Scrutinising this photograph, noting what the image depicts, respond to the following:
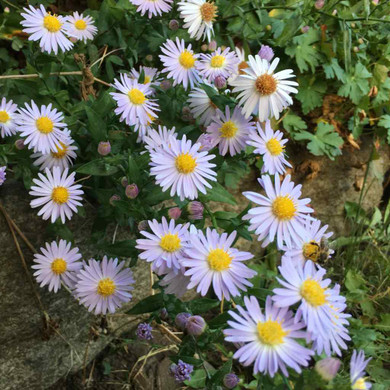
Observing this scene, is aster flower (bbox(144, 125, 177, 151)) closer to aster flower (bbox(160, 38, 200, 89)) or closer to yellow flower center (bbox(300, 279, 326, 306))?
aster flower (bbox(160, 38, 200, 89))

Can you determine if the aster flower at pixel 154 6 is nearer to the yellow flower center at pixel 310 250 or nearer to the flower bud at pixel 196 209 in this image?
the flower bud at pixel 196 209

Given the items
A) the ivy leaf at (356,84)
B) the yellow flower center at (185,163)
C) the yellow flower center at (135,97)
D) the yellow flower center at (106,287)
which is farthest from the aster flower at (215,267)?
the ivy leaf at (356,84)

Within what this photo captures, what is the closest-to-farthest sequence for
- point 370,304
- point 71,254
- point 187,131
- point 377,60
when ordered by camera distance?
point 71,254, point 187,131, point 370,304, point 377,60

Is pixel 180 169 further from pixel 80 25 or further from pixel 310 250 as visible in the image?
pixel 80 25

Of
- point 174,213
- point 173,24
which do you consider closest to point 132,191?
point 174,213

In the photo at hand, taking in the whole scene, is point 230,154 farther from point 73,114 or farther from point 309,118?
point 309,118

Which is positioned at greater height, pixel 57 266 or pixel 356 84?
pixel 356 84

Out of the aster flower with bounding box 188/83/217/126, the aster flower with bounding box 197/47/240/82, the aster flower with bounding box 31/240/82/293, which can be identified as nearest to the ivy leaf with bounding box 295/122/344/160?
the aster flower with bounding box 197/47/240/82

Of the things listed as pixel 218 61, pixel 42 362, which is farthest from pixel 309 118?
pixel 42 362
